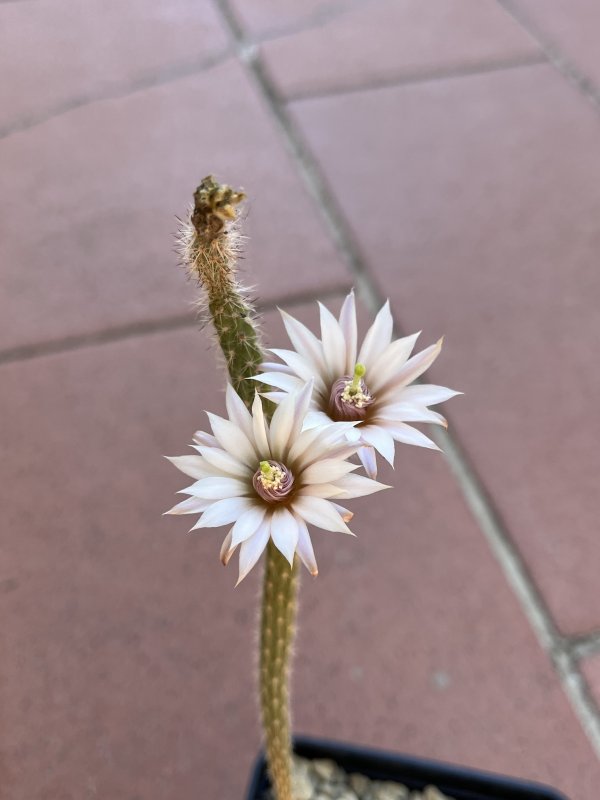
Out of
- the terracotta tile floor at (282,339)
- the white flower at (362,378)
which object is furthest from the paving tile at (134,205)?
the white flower at (362,378)

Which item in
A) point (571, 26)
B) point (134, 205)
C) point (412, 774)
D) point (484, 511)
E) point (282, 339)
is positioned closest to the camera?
point (412, 774)

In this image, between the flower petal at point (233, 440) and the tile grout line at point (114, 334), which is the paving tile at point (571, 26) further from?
the flower petal at point (233, 440)

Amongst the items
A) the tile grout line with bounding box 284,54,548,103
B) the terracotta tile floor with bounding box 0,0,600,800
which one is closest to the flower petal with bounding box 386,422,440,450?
the terracotta tile floor with bounding box 0,0,600,800

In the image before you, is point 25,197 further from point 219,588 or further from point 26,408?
point 219,588

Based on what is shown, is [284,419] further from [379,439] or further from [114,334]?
[114,334]

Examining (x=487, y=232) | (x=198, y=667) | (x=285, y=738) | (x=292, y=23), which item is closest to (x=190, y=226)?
(x=285, y=738)

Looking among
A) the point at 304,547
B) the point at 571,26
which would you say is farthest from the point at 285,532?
the point at 571,26

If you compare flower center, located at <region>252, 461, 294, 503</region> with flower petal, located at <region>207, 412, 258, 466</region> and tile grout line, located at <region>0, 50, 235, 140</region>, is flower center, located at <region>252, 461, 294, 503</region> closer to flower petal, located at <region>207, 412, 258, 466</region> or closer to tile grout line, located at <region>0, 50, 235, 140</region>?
flower petal, located at <region>207, 412, 258, 466</region>

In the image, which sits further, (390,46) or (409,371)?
(390,46)
